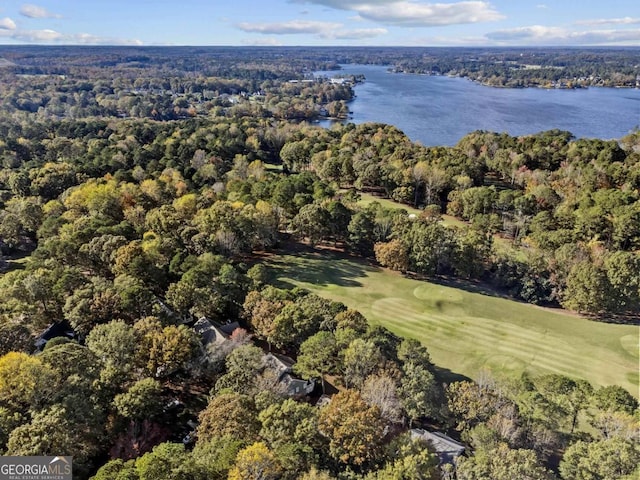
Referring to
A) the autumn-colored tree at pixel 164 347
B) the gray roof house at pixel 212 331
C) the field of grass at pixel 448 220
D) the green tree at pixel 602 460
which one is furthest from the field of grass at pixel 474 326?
the autumn-colored tree at pixel 164 347

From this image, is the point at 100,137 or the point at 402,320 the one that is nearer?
the point at 402,320

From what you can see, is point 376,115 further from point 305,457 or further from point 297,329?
point 305,457

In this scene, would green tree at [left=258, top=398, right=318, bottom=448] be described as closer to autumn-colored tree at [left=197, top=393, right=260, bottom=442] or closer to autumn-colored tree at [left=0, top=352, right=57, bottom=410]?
autumn-colored tree at [left=197, top=393, right=260, bottom=442]

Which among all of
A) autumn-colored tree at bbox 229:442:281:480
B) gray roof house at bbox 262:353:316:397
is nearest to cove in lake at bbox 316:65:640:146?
gray roof house at bbox 262:353:316:397

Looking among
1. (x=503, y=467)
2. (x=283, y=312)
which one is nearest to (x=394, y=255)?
(x=283, y=312)

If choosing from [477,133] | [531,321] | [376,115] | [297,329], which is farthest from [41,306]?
[376,115]

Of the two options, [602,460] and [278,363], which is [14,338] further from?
[602,460]
